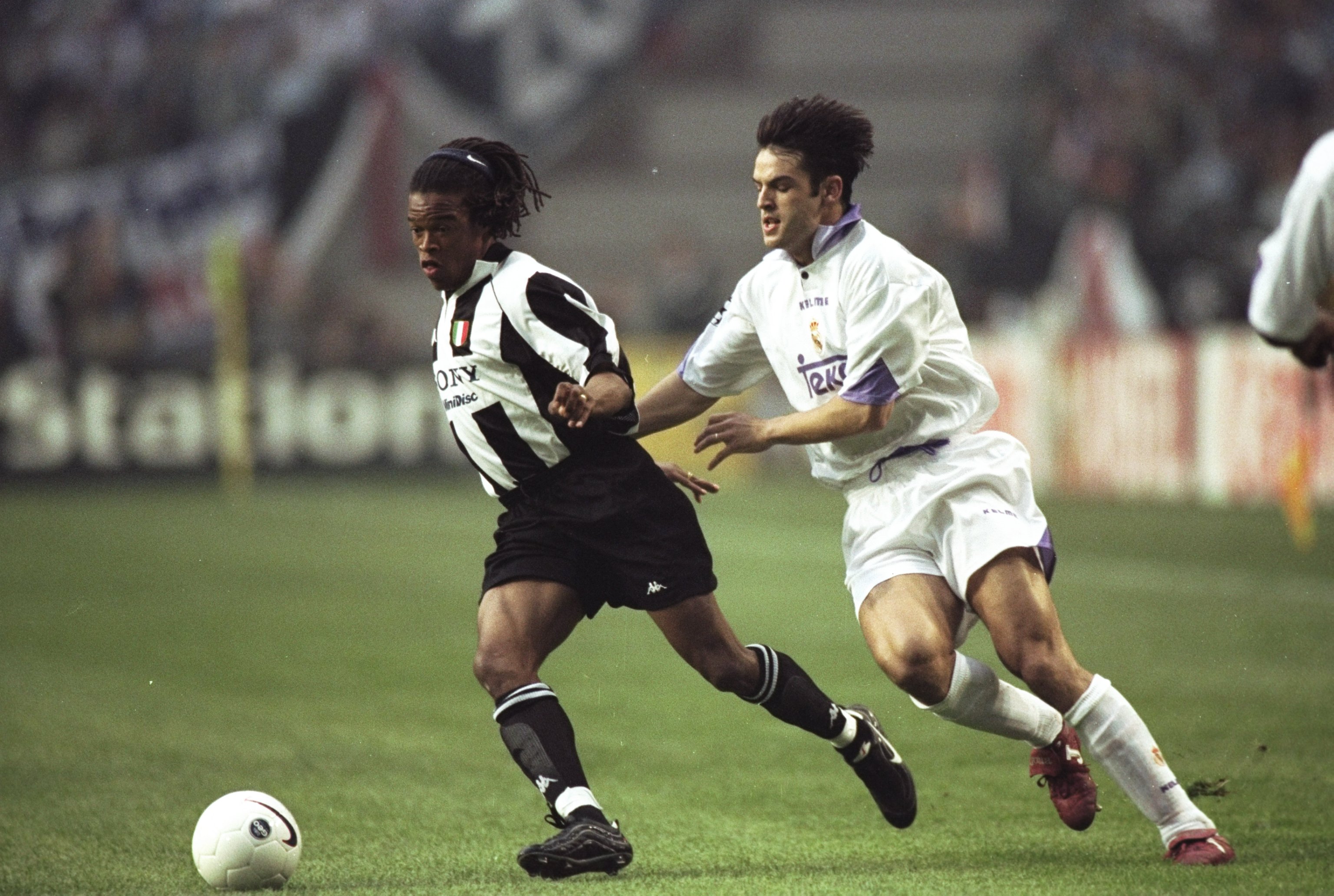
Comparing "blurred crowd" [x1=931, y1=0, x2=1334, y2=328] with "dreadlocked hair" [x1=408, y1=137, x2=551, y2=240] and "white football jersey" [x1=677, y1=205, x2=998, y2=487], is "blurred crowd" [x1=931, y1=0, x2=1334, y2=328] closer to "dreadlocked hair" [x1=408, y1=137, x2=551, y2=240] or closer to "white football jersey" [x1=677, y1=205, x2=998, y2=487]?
"white football jersey" [x1=677, y1=205, x2=998, y2=487]

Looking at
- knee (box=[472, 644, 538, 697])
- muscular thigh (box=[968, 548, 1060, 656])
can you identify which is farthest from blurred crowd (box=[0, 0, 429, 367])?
muscular thigh (box=[968, 548, 1060, 656])

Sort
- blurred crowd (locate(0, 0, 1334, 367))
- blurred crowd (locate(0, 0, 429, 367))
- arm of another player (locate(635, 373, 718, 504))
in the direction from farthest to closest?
1. blurred crowd (locate(0, 0, 1334, 367))
2. blurred crowd (locate(0, 0, 429, 367))
3. arm of another player (locate(635, 373, 718, 504))

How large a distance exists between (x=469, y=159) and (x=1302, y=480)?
31.0ft

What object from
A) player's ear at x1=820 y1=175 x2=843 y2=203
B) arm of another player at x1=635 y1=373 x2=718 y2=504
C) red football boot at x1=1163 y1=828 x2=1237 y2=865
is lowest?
red football boot at x1=1163 y1=828 x2=1237 y2=865

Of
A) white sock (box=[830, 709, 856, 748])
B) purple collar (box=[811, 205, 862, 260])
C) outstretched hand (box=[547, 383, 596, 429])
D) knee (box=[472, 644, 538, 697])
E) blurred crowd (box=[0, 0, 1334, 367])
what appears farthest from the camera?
blurred crowd (box=[0, 0, 1334, 367])

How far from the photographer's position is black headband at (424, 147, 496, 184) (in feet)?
15.9

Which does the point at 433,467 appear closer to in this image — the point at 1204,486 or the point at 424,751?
the point at 1204,486

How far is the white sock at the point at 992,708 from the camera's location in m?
4.88

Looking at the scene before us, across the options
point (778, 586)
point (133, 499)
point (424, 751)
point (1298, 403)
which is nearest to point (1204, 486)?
point (1298, 403)

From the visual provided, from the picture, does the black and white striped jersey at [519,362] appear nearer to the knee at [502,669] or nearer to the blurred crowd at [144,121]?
the knee at [502,669]

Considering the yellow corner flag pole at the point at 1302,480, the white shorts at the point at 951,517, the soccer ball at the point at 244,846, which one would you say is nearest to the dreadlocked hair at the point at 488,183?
the white shorts at the point at 951,517

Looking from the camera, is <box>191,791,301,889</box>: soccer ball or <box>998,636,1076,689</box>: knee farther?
<box>998,636,1076,689</box>: knee

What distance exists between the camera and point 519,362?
472cm

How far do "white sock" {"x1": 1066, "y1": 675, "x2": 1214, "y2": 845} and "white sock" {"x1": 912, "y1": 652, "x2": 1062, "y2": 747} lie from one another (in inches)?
11.7
